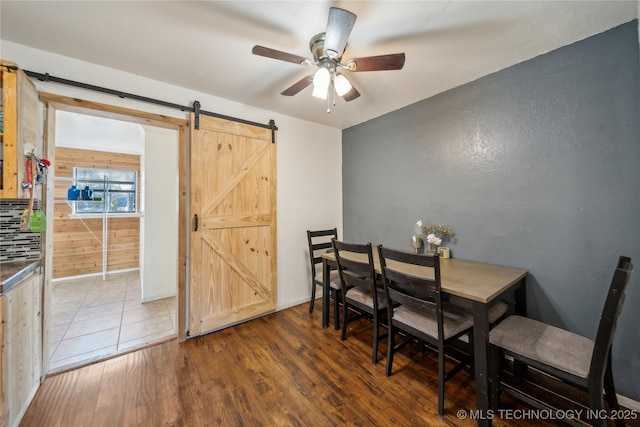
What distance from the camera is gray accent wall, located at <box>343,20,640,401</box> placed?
61.7 inches

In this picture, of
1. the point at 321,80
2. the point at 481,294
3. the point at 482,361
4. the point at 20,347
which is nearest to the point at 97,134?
the point at 20,347

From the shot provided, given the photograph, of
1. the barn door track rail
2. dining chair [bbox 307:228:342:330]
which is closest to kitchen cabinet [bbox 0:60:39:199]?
the barn door track rail

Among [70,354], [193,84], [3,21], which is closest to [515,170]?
[193,84]

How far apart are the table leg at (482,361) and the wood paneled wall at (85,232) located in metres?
5.95

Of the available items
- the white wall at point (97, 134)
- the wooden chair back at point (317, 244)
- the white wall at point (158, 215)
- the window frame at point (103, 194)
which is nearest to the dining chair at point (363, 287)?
the wooden chair back at point (317, 244)

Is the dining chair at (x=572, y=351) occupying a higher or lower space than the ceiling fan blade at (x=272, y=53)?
lower

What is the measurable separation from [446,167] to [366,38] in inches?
57.0

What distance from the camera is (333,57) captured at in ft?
5.13

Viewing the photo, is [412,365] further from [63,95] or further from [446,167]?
[63,95]

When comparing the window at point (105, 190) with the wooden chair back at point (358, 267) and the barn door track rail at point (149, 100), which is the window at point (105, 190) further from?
the wooden chair back at point (358, 267)

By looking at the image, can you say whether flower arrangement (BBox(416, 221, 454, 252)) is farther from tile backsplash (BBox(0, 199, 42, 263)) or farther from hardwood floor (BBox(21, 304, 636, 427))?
tile backsplash (BBox(0, 199, 42, 263))

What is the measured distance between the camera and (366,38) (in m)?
1.71

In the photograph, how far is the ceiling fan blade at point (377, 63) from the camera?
4.95 ft

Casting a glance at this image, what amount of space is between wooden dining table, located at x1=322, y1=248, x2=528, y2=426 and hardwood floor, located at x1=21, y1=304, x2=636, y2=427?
0.75 feet
